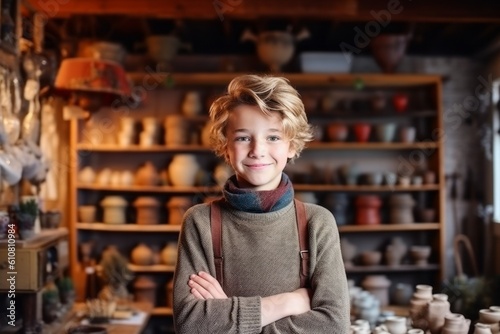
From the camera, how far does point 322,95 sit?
562cm

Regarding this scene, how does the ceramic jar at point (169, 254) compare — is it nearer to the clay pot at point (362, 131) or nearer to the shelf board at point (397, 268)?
the shelf board at point (397, 268)

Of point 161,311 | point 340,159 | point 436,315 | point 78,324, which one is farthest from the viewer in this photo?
point 340,159

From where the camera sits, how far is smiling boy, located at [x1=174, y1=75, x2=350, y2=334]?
5.34ft

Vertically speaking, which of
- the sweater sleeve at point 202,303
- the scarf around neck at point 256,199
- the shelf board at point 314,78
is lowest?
the sweater sleeve at point 202,303

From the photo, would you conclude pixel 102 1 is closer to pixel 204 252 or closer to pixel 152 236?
pixel 152 236

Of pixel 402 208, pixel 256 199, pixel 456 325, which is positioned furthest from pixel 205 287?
pixel 402 208

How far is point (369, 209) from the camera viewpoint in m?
5.34

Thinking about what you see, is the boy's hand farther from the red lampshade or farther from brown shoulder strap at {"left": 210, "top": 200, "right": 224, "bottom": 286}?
the red lampshade

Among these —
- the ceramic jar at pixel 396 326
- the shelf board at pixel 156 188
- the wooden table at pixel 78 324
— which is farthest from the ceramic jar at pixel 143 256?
the ceramic jar at pixel 396 326

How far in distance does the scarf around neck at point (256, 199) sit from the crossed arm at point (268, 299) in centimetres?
21

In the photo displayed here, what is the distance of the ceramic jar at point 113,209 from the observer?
5.22 m

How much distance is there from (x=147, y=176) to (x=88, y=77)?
4.89 ft

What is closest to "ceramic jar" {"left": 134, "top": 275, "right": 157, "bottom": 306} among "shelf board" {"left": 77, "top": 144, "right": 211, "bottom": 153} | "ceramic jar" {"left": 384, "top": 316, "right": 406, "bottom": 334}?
"shelf board" {"left": 77, "top": 144, "right": 211, "bottom": 153}

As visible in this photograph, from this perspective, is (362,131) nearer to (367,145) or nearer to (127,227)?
(367,145)
